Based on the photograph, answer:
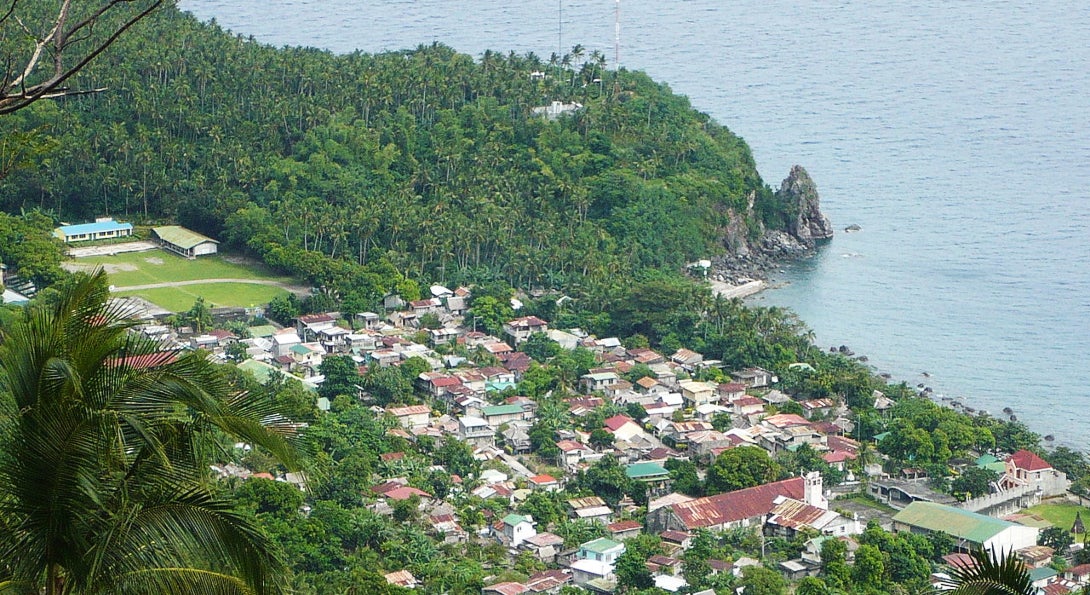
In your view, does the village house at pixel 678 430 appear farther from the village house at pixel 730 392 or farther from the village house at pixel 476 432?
the village house at pixel 476 432

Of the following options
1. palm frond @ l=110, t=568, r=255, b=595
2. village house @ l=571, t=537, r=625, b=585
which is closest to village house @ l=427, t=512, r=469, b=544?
village house @ l=571, t=537, r=625, b=585

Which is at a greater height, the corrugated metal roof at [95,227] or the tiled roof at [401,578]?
the corrugated metal roof at [95,227]

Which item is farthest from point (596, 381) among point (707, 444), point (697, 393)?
point (707, 444)

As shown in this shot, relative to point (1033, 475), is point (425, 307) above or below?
above

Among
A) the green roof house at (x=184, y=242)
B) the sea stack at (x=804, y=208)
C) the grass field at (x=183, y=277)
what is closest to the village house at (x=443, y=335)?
the grass field at (x=183, y=277)

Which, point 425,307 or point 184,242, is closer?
point 425,307

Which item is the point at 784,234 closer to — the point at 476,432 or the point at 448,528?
the point at 476,432

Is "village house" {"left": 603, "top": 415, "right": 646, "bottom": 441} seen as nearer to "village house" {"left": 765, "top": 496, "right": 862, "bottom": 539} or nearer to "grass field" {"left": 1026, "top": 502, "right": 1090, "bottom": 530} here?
"village house" {"left": 765, "top": 496, "right": 862, "bottom": 539}

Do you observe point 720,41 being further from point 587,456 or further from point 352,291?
point 587,456

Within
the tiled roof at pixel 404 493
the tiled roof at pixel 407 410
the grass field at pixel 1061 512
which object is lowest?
the grass field at pixel 1061 512
